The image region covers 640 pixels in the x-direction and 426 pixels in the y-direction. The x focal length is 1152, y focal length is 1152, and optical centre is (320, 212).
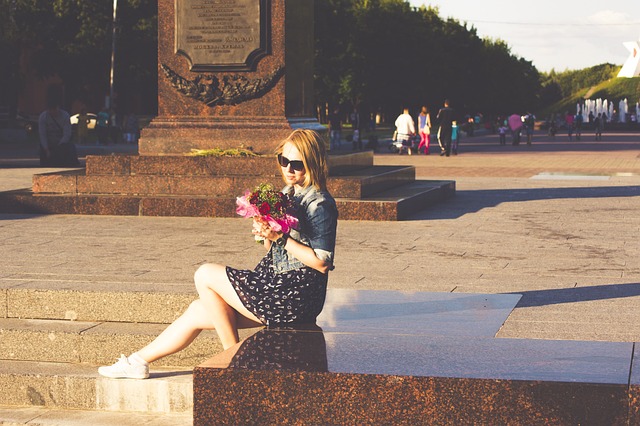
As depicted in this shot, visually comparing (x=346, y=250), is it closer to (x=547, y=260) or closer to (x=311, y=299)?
(x=547, y=260)

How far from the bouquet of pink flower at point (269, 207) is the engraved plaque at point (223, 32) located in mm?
8289

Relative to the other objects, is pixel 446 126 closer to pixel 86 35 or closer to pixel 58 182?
pixel 58 182

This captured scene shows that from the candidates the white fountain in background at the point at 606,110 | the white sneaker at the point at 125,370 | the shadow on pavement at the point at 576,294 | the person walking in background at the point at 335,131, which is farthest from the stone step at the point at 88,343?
the white fountain in background at the point at 606,110

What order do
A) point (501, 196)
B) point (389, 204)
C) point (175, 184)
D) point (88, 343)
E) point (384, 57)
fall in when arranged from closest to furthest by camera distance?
point (88, 343) < point (389, 204) < point (175, 184) < point (501, 196) < point (384, 57)

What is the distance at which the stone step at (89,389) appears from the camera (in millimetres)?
6160

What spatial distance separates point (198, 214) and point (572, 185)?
7.90 metres

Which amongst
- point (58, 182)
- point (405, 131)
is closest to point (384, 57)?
point (405, 131)

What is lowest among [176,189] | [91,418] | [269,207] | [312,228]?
[91,418]

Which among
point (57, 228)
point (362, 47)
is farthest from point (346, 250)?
point (362, 47)

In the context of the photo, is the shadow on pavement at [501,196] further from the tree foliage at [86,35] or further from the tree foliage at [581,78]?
the tree foliage at [581,78]

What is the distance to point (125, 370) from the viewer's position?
614 cm

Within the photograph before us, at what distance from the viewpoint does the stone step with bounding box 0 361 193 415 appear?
243 inches

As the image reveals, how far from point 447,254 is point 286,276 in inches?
→ 158

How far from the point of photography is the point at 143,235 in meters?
11.0
